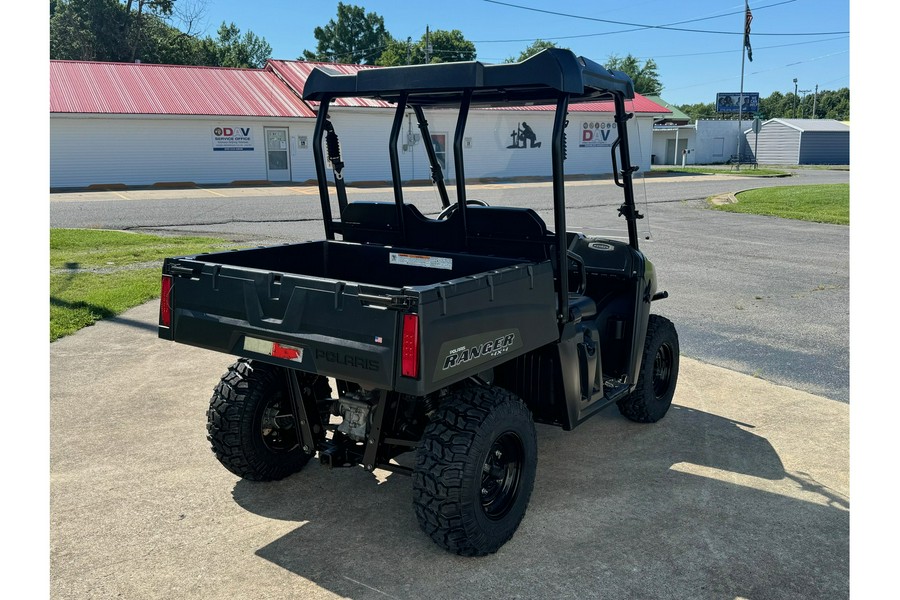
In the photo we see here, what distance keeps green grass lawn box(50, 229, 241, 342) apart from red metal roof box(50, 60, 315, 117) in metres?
14.3

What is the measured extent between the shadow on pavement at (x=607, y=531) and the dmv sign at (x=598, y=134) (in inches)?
76.3

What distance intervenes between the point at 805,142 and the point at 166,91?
44.4 m

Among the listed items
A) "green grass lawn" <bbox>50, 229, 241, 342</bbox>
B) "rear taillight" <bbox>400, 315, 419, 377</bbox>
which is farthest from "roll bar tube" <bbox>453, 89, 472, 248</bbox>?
"green grass lawn" <bbox>50, 229, 241, 342</bbox>

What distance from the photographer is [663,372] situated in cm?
559

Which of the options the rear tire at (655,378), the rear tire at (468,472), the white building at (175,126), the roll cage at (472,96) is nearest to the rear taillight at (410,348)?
the rear tire at (468,472)

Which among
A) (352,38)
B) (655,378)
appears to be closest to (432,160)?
(655,378)

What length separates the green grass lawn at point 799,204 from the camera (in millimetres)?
19484

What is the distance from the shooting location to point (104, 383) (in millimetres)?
6074

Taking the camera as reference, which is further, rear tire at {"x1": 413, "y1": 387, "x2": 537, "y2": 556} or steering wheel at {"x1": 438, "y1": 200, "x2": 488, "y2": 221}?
steering wheel at {"x1": 438, "y1": 200, "x2": 488, "y2": 221}

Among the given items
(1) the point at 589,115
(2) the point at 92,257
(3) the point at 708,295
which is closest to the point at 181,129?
(2) the point at 92,257

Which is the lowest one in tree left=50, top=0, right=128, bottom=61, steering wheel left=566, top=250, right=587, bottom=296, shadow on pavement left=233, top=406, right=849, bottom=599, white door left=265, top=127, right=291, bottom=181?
shadow on pavement left=233, top=406, right=849, bottom=599

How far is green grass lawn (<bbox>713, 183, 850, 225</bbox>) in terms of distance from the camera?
19484 mm

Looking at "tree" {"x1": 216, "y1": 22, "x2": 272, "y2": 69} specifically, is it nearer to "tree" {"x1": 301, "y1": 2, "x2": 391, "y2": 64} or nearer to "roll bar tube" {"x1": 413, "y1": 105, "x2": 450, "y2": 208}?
"tree" {"x1": 301, "y1": 2, "x2": 391, "y2": 64}

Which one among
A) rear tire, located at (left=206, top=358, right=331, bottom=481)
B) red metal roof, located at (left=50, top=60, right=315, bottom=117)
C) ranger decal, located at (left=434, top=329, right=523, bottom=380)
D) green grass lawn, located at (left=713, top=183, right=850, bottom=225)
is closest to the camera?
ranger decal, located at (left=434, top=329, right=523, bottom=380)
